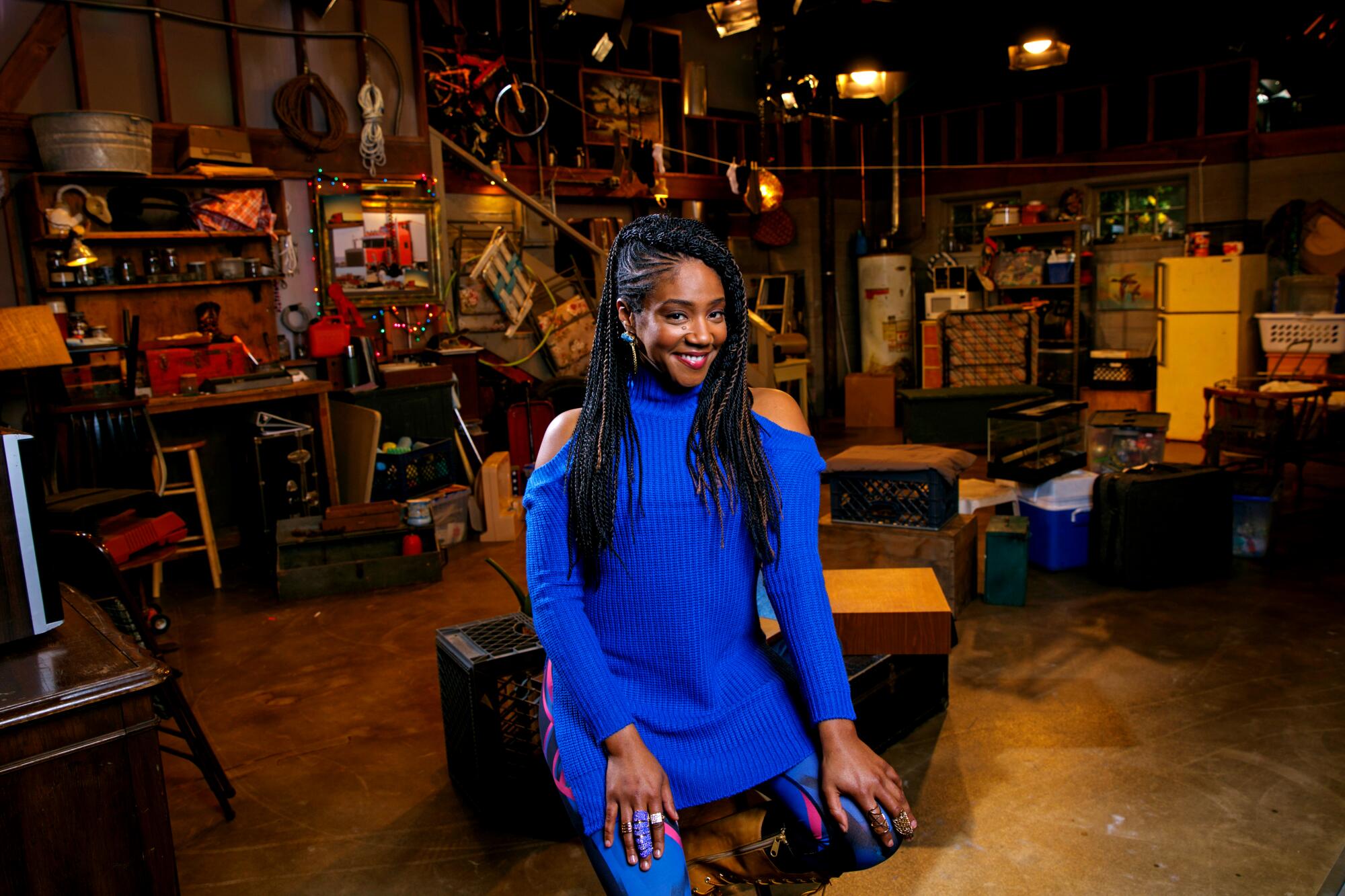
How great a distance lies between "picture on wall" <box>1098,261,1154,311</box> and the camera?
32.2ft

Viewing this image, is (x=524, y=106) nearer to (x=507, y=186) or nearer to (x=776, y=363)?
(x=507, y=186)

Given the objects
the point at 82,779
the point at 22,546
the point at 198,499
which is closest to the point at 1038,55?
the point at 198,499

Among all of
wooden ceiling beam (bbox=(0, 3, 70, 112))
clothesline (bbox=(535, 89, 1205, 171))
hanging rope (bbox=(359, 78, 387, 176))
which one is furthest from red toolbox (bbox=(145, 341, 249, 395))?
clothesline (bbox=(535, 89, 1205, 171))

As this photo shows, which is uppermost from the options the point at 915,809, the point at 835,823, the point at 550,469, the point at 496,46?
the point at 496,46

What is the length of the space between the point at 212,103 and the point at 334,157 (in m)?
0.86

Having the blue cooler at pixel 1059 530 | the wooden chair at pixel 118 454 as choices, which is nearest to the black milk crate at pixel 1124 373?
the blue cooler at pixel 1059 530

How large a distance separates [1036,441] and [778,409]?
3847 mm

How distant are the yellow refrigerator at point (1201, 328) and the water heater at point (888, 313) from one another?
3055mm

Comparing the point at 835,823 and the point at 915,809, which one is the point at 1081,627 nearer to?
the point at 915,809

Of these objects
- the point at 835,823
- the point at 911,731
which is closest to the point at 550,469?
the point at 835,823

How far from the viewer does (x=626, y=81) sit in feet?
34.8

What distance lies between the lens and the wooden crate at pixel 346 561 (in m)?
5.28

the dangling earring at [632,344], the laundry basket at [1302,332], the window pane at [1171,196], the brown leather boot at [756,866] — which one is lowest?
the brown leather boot at [756,866]

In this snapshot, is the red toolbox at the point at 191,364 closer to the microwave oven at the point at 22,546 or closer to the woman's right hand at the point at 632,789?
the microwave oven at the point at 22,546
